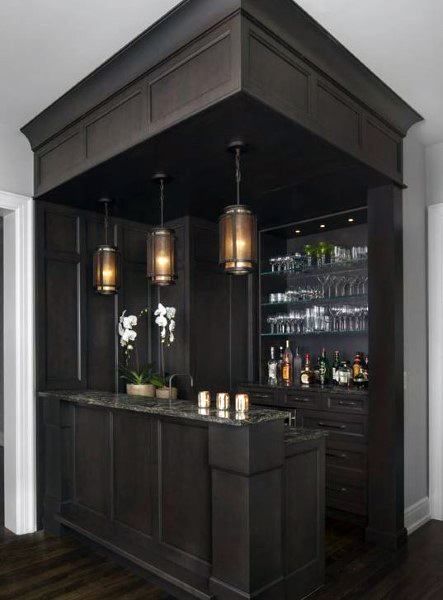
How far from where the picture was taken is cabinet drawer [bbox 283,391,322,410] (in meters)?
4.08

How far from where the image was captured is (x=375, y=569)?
119 inches

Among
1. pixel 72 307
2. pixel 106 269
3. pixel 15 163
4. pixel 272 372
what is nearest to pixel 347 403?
pixel 272 372

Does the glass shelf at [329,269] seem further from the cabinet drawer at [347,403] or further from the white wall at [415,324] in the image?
the cabinet drawer at [347,403]

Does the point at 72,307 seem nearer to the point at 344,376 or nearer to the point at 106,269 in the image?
the point at 106,269

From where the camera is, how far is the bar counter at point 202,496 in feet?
7.79

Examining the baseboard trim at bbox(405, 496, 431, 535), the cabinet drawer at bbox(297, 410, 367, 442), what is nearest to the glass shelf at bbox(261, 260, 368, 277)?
the cabinet drawer at bbox(297, 410, 367, 442)

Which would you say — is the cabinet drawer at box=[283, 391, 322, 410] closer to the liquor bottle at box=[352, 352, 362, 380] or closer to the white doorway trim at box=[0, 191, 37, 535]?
the liquor bottle at box=[352, 352, 362, 380]

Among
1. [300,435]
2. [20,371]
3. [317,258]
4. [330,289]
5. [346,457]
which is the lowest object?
[346,457]

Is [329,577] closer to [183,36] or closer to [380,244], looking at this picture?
[380,244]

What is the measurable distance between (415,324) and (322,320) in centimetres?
92

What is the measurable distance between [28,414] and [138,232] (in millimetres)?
1761

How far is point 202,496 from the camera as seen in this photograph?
2.59 m

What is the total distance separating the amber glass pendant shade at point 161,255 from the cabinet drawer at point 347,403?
→ 1.70 m

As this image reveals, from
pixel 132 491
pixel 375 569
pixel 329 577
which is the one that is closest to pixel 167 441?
pixel 132 491
